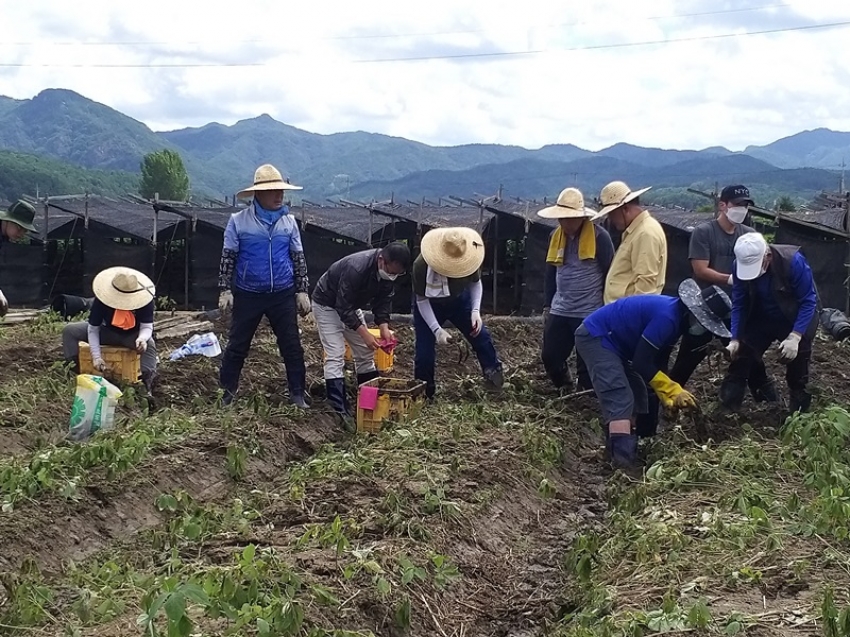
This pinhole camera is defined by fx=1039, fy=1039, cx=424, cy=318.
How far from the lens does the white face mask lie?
6.54 m

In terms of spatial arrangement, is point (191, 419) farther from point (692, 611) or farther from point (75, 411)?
point (692, 611)

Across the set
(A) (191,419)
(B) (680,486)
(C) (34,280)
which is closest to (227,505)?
(A) (191,419)

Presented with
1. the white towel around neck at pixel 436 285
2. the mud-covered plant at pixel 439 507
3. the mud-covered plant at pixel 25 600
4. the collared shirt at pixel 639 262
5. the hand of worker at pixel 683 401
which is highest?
the collared shirt at pixel 639 262

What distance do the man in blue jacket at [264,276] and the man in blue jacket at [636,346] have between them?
200 cm

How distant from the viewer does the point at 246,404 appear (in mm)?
6777

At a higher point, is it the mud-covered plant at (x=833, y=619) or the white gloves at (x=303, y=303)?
the white gloves at (x=303, y=303)

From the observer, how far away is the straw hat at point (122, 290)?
659 centimetres

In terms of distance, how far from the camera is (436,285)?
22.0 feet

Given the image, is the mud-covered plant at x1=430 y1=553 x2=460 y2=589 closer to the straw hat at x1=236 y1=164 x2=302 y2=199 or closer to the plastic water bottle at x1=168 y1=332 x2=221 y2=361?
the straw hat at x1=236 y1=164 x2=302 y2=199

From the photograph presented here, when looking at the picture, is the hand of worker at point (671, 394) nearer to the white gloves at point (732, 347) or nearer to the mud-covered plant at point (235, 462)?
the white gloves at point (732, 347)

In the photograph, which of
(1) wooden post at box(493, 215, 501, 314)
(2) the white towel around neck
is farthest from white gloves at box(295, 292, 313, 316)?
(1) wooden post at box(493, 215, 501, 314)

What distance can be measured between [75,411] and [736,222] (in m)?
4.23

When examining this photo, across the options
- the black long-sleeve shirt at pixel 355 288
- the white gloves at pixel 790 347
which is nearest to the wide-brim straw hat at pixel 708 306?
the white gloves at pixel 790 347

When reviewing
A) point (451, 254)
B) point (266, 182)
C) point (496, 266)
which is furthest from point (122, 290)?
point (496, 266)
